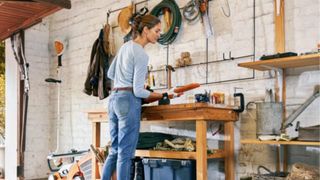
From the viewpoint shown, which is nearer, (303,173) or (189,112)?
(303,173)

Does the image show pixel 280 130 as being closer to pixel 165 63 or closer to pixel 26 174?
pixel 165 63

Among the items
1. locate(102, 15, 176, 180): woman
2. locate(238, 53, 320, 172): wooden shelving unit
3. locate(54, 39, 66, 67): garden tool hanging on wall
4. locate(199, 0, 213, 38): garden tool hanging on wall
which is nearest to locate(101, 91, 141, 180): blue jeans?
locate(102, 15, 176, 180): woman

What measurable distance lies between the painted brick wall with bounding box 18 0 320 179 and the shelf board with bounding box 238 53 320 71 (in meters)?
0.16

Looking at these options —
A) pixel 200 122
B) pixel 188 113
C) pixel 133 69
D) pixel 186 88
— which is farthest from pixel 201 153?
pixel 133 69

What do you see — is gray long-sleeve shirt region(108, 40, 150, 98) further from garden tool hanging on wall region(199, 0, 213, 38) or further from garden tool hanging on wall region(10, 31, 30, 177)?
garden tool hanging on wall region(10, 31, 30, 177)

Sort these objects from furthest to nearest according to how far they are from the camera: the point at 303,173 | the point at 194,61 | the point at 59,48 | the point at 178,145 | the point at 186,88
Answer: the point at 59,48
the point at 194,61
the point at 178,145
the point at 186,88
the point at 303,173

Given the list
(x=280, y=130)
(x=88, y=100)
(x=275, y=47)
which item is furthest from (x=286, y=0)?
(x=88, y=100)

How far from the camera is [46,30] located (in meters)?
6.31

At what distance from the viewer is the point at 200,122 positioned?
10.0ft

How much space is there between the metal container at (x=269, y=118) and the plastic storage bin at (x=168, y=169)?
2.19 ft

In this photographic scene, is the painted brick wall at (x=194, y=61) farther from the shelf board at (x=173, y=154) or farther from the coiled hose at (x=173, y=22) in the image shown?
the shelf board at (x=173, y=154)

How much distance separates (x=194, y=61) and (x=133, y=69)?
1.15 meters

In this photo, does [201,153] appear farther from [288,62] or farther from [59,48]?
[59,48]

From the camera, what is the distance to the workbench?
3.03 meters
